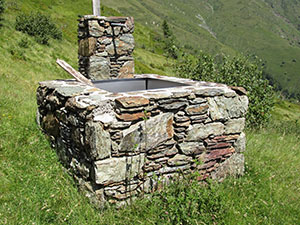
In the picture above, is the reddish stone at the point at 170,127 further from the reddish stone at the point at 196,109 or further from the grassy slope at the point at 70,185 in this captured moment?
the grassy slope at the point at 70,185

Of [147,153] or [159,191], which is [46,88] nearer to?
[147,153]

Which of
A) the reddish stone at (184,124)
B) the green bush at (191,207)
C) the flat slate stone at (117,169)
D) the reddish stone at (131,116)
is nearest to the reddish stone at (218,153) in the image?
the reddish stone at (184,124)

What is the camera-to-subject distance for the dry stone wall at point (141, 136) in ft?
11.3

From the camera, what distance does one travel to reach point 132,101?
350 cm

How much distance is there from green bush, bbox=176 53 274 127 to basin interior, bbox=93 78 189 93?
3790 millimetres

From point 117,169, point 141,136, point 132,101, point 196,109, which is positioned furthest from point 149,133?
point 196,109

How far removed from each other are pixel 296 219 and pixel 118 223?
255cm

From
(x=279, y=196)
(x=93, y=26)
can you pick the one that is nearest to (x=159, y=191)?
(x=279, y=196)

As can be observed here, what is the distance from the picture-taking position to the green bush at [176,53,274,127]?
8.67 m

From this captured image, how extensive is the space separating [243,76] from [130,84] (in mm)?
4799

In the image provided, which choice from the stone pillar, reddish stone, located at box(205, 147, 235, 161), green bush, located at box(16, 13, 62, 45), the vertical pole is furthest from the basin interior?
green bush, located at box(16, 13, 62, 45)

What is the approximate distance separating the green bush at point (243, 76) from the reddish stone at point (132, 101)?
18.5 feet

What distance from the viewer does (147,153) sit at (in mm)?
3775

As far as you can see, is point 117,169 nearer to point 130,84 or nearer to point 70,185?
point 70,185
